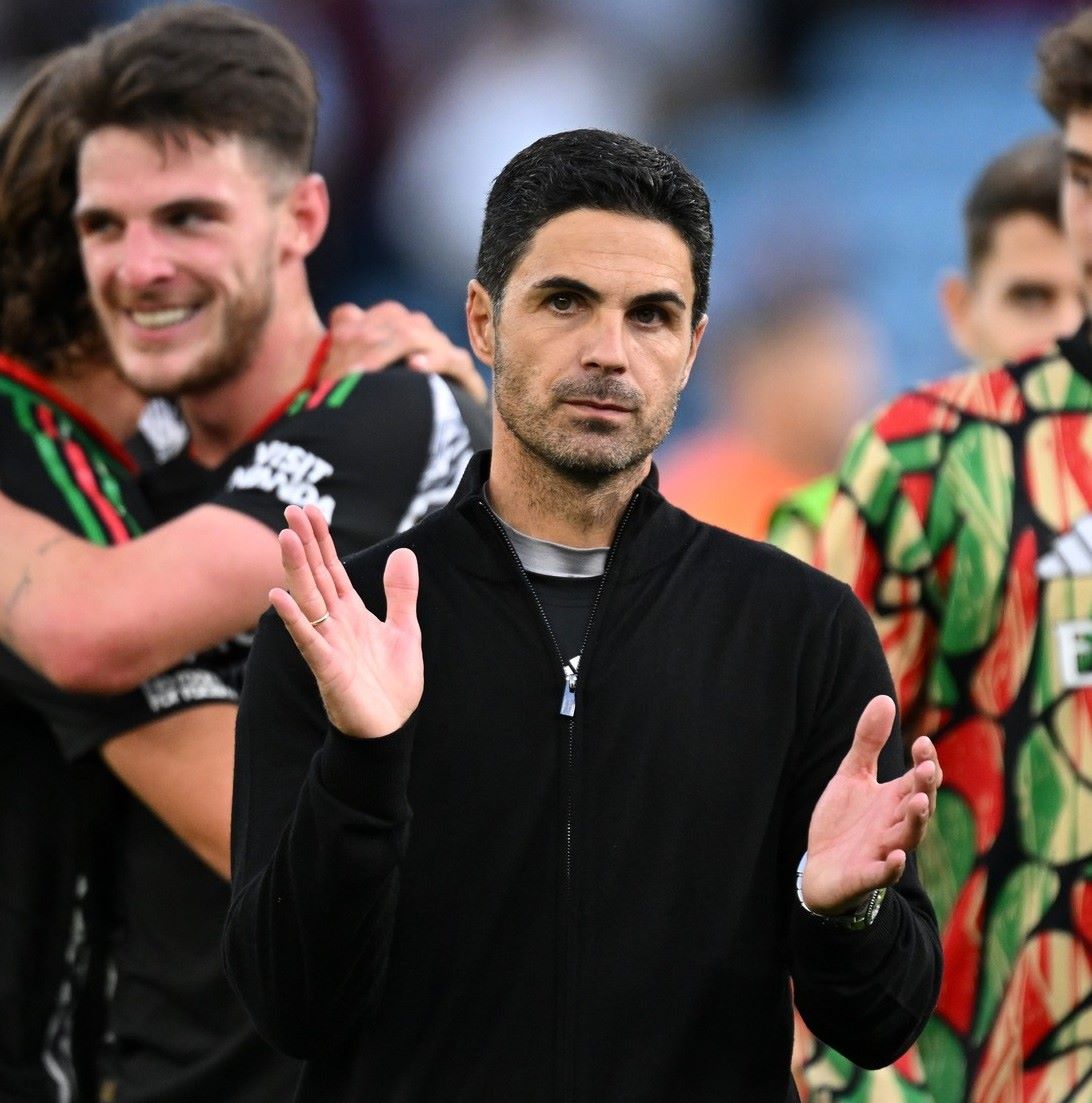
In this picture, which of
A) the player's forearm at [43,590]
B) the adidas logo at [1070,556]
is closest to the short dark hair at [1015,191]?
the adidas logo at [1070,556]

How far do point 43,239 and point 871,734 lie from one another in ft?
7.35

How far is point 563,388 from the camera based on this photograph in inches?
108

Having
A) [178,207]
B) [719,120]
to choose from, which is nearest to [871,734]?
[178,207]

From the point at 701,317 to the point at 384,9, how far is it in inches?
253

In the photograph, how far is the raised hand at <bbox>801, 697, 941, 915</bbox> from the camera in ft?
8.19

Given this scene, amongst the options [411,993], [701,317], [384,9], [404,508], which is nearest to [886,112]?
[384,9]

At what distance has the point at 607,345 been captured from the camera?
8.95ft

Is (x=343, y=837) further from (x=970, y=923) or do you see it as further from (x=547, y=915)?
(x=970, y=923)

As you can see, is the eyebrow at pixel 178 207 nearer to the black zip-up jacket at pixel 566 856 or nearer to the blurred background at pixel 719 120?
the black zip-up jacket at pixel 566 856

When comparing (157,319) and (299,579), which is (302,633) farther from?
(157,319)

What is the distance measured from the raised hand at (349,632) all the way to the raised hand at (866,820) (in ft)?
1.61

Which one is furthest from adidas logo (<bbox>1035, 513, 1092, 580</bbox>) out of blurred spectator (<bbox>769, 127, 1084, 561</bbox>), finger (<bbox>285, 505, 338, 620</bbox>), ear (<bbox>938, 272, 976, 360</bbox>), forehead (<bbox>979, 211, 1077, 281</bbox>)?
ear (<bbox>938, 272, 976, 360</bbox>)

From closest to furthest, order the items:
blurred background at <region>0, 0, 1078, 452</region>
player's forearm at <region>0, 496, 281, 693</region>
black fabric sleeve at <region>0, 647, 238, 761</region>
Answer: player's forearm at <region>0, 496, 281, 693</region>, black fabric sleeve at <region>0, 647, 238, 761</region>, blurred background at <region>0, 0, 1078, 452</region>

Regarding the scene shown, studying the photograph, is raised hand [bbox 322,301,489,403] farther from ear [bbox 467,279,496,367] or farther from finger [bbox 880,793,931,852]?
finger [bbox 880,793,931,852]
